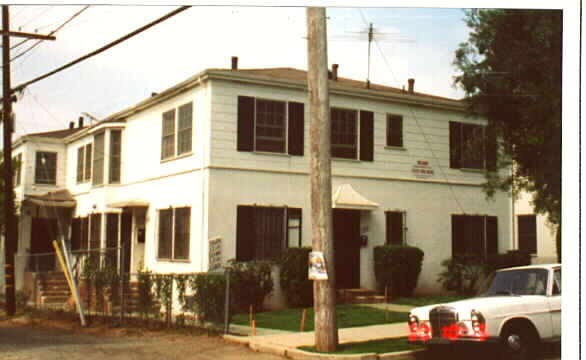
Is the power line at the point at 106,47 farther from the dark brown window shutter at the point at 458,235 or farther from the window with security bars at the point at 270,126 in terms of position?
the dark brown window shutter at the point at 458,235

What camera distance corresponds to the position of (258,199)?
15.4 m

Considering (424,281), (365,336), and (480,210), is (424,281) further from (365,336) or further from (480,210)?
(365,336)

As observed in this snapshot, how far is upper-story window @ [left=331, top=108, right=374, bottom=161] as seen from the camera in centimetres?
1625

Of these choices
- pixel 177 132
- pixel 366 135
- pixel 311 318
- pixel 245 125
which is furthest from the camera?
pixel 366 135

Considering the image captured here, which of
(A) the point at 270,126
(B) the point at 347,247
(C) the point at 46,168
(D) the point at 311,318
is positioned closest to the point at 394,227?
(B) the point at 347,247

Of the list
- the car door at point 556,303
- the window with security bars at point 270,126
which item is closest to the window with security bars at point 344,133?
the window with security bars at point 270,126

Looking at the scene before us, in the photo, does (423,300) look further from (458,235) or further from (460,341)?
(460,341)

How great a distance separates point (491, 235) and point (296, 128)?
16.7 feet

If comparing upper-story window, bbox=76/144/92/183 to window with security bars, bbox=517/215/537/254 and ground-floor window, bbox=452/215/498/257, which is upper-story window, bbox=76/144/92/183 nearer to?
ground-floor window, bbox=452/215/498/257

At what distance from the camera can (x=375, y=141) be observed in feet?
54.2

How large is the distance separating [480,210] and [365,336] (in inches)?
215

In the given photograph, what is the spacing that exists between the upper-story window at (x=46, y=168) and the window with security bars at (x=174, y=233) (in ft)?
15.6

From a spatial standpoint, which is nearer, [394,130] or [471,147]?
[471,147]

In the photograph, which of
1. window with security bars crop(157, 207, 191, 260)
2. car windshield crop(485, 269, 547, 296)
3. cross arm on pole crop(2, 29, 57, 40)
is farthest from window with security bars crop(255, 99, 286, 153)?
car windshield crop(485, 269, 547, 296)
